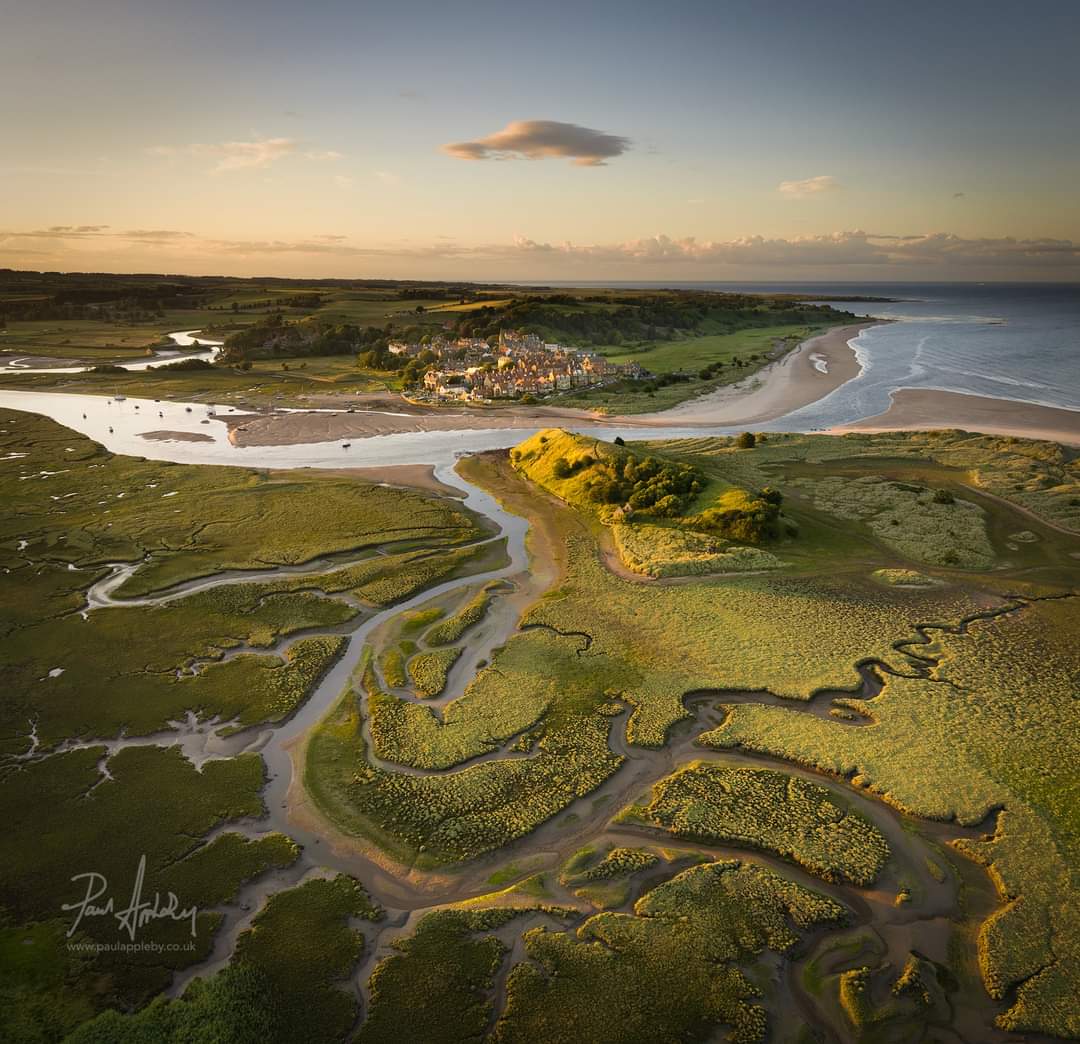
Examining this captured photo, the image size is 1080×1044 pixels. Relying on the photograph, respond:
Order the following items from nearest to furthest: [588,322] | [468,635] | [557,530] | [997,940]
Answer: [997,940] < [468,635] < [557,530] < [588,322]

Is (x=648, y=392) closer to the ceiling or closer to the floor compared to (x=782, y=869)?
closer to the ceiling

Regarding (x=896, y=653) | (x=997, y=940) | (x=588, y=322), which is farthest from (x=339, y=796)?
(x=588, y=322)

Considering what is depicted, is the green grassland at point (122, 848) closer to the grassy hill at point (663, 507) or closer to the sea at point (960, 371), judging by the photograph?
the grassy hill at point (663, 507)

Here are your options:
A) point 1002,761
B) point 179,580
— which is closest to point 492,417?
point 179,580

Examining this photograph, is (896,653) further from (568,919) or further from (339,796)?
(339,796)

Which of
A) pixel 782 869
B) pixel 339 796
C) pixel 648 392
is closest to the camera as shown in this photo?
pixel 782 869

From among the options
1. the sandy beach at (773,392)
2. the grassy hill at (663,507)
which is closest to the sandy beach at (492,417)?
the sandy beach at (773,392)

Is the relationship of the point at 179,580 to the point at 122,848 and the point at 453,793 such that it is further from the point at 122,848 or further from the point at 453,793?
the point at 453,793
